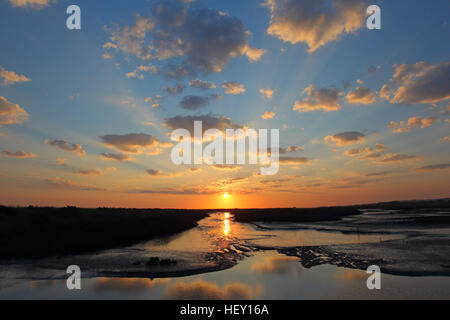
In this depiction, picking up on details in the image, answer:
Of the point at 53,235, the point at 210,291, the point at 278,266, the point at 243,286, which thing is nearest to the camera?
the point at 210,291

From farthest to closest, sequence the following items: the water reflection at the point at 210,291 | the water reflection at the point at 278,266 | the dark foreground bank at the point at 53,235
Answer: the dark foreground bank at the point at 53,235 < the water reflection at the point at 278,266 < the water reflection at the point at 210,291

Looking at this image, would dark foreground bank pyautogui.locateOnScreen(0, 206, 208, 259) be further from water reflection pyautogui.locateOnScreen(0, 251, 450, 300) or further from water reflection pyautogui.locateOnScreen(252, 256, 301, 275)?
water reflection pyautogui.locateOnScreen(252, 256, 301, 275)

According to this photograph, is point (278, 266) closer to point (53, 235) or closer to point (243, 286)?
point (243, 286)

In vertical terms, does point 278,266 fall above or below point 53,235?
above

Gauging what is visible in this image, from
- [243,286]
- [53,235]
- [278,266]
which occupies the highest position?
[243,286]

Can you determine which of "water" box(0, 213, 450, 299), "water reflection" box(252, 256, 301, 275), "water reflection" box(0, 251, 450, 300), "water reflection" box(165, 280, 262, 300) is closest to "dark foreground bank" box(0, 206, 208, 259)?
"water" box(0, 213, 450, 299)

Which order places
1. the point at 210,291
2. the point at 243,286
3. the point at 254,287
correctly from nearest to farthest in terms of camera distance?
the point at 210,291 < the point at 254,287 < the point at 243,286

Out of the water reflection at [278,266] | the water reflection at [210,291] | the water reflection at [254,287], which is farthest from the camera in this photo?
the water reflection at [278,266]

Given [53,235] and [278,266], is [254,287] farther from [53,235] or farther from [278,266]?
[53,235]

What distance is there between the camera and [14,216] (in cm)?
3872

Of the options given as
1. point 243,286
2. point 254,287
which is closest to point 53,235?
point 243,286

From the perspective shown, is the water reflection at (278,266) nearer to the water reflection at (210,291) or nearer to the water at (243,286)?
the water at (243,286)

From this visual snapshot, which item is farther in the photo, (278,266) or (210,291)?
(278,266)

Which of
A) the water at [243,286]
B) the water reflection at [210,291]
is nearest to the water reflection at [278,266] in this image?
the water at [243,286]
